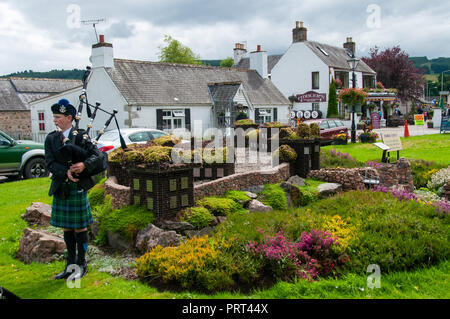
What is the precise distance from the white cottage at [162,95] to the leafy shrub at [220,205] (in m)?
16.1

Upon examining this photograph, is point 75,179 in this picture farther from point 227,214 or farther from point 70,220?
point 227,214

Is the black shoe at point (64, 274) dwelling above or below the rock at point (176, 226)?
below

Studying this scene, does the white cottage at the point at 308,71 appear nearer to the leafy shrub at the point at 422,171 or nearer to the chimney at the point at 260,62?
the chimney at the point at 260,62

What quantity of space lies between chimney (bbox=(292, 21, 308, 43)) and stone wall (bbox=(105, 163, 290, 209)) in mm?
34588

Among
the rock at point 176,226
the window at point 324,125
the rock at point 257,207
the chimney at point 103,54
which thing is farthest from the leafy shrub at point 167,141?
the chimney at point 103,54

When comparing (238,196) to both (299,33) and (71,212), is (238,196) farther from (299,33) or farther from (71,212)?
(299,33)

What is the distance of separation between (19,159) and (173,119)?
38.4 ft

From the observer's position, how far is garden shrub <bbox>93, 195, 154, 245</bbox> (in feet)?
21.9

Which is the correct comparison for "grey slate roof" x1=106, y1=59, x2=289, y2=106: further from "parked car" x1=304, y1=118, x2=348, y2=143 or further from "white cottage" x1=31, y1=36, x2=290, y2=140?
"parked car" x1=304, y1=118, x2=348, y2=143

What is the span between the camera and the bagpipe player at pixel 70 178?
5.42 metres

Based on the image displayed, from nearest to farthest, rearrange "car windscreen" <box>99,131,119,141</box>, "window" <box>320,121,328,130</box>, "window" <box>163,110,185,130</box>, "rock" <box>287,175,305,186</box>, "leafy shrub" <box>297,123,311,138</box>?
1. "rock" <box>287,175,305,186</box>
2. "leafy shrub" <box>297,123,311,138</box>
3. "car windscreen" <box>99,131,119,141</box>
4. "window" <box>320,121,328,130</box>
5. "window" <box>163,110,185,130</box>

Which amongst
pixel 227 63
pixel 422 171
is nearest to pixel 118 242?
pixel 422 171

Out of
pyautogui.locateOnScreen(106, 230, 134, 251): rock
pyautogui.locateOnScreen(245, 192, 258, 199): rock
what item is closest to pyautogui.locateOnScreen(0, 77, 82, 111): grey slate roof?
pyautogui.locateOnScreen(245, 192, 258, 199): rock

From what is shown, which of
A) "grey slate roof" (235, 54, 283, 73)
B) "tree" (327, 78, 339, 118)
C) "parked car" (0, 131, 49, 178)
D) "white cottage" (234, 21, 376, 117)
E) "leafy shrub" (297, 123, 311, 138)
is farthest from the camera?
"grey slate roof" (235, 54, 283, 73)
